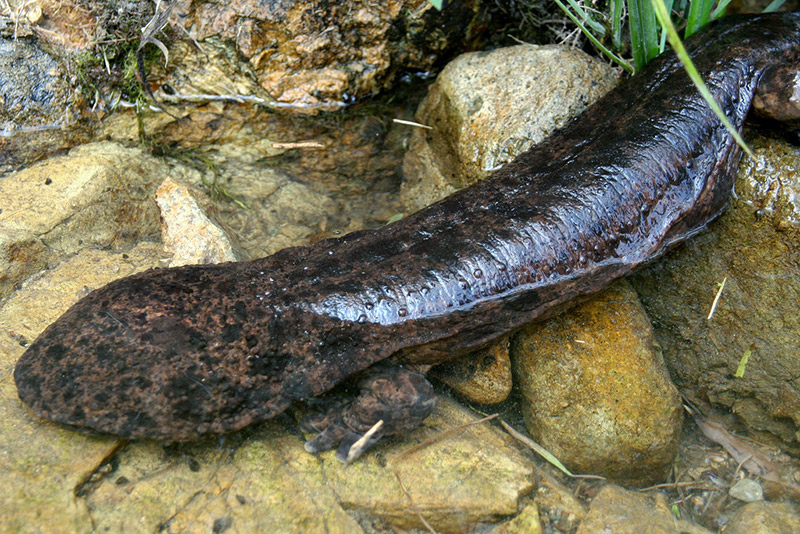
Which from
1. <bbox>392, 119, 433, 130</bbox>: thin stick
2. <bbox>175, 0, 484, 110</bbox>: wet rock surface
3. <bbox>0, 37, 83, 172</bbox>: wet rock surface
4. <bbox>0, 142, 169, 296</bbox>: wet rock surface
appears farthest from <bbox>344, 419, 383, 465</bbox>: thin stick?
<bbox>0, 37, 83, 172</bbox>: wet rock surface

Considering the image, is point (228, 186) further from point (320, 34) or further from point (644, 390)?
point (644, 390)

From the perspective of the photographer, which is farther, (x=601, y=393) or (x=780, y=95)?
(x=780, y=95)

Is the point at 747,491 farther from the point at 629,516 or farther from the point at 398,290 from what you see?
the point at 398,290

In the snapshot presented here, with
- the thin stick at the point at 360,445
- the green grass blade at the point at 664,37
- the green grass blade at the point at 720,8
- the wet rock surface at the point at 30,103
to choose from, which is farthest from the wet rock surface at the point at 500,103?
the wet rock surface at the point at 30,103

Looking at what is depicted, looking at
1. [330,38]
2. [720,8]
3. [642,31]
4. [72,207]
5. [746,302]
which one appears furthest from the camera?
[330,38]

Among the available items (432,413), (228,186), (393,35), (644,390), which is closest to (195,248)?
(228,186)

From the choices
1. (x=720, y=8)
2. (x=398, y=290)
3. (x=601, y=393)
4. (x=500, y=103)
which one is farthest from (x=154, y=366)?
(x=720, y=8)
